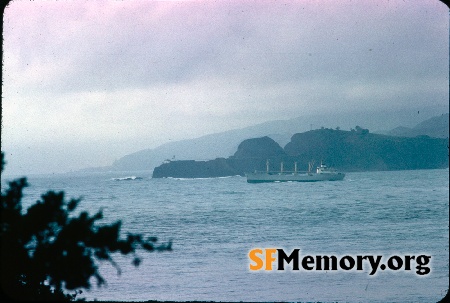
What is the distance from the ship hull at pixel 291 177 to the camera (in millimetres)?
50281

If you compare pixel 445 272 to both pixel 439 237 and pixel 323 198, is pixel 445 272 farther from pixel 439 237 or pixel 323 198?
pixel 323 198

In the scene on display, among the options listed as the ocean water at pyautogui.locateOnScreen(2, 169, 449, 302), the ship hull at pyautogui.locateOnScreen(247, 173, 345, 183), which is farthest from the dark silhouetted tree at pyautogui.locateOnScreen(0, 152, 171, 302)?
the ship hull at pyautogui.locateOnScreen(247, 173, 345, 183)

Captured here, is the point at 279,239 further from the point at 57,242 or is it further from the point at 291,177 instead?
the point at 291,177

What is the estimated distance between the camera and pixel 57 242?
2301 mm

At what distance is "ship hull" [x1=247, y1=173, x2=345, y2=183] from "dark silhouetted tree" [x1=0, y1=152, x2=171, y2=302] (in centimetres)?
4831

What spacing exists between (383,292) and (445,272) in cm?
279

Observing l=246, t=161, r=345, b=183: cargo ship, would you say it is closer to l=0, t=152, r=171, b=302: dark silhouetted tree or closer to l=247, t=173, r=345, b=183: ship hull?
l=247, t=173, r=345, b=183: ship hull

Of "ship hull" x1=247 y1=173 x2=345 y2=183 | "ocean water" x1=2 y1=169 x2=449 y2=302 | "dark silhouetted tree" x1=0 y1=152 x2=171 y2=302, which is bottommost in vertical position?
"ocean water" x1=2 y1=169 x2=449 y2=302

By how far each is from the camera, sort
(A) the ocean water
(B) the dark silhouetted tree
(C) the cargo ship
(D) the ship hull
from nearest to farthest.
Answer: (B) the dark silhouetted tree
(A) the ocean water
(C) the cargo ship
(D) the ship hull

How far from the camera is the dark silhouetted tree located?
2.28 meters

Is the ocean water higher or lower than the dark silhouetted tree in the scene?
lower

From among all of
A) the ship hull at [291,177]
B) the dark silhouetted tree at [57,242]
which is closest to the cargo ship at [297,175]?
the ship hull at [291,177]

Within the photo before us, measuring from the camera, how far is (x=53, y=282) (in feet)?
7.77

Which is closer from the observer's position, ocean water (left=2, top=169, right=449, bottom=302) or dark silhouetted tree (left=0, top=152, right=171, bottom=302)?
dark silhouetted tree (left=0, top=152, right=171, bottom=302)
